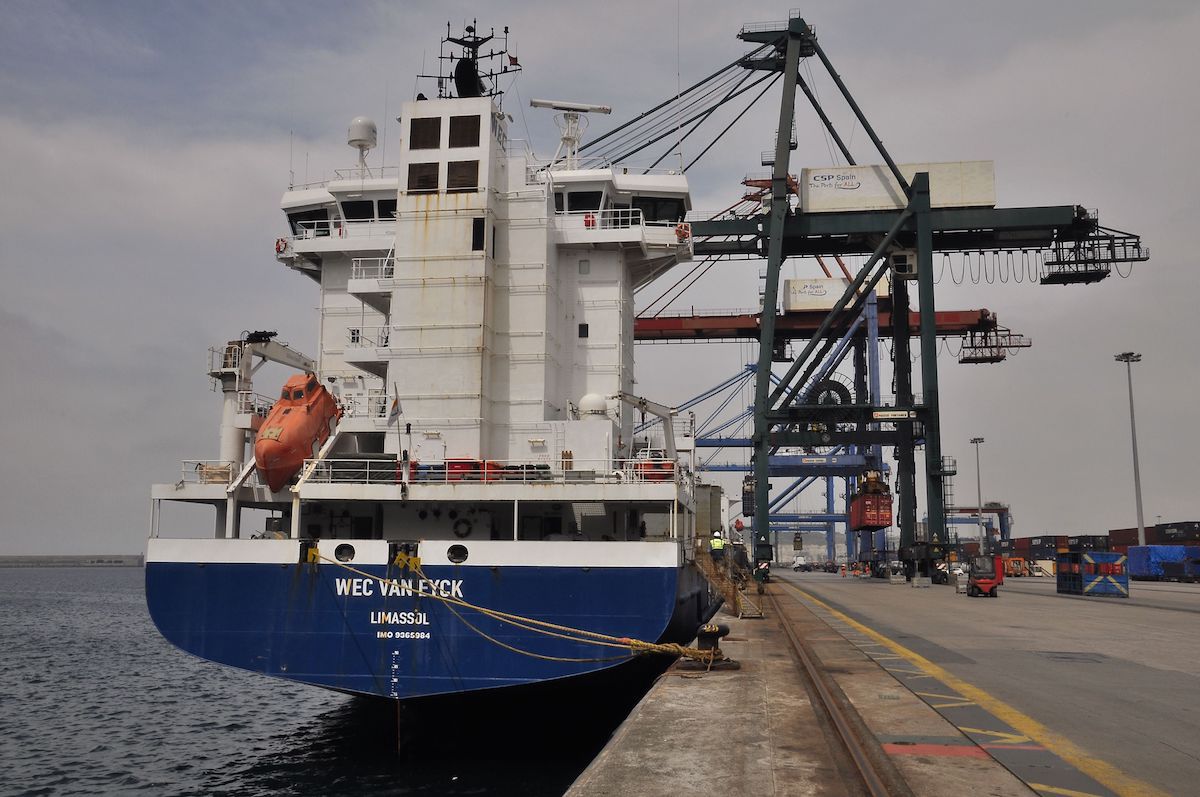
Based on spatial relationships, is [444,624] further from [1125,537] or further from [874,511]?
[1125,537]

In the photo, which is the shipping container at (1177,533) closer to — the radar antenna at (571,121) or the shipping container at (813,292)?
the shipping container at (813,292)

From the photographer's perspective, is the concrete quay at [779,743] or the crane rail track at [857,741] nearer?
the crane rail track at [857,741]

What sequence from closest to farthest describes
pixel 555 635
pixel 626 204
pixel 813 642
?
pixel 555 635, pixel 813 642, pixel 626 204

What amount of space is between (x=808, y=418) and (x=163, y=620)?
38993 millimetres

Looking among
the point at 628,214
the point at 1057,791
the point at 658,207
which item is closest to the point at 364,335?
the point at 628,214

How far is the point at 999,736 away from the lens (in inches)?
400

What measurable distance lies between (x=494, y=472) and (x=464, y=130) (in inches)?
322

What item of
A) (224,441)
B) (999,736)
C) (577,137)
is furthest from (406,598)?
(577,137)

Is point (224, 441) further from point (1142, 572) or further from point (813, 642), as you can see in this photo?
point (1142, 572)

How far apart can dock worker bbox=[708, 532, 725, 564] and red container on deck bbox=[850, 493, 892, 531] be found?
2666 centimetres

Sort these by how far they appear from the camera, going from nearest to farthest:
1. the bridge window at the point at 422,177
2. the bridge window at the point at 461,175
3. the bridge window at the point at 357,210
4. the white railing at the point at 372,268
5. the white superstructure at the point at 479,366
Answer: the white superstructure at the point at 479,366 < the bridge window at the point at 461,175 < the bridge window at the point at 422,177 < the white railing at the point at 372,268 < the bridge window at the point at 357,210

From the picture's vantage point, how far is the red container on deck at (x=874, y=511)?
6109cm

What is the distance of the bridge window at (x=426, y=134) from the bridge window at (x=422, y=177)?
→ 47cm

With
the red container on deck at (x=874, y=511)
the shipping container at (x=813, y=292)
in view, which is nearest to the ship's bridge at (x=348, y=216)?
the red container on deck at (x=874, y=511)
